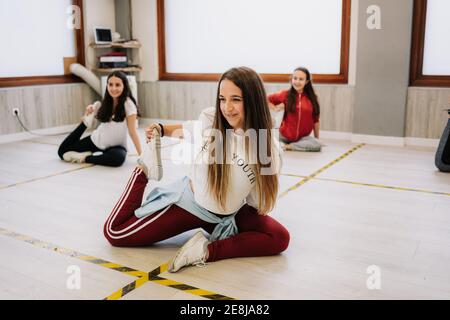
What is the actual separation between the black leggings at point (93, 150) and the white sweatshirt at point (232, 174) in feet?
6.97

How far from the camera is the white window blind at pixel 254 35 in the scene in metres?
5.57

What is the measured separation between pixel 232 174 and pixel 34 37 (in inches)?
186

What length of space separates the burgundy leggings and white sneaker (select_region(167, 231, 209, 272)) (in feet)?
0.14

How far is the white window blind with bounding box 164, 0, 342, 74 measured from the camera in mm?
5570

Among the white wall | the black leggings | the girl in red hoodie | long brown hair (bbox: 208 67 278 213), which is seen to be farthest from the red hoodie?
long brown hair (bbox: 208 67 278 213)

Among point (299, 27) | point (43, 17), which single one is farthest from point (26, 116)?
point (299, 27)

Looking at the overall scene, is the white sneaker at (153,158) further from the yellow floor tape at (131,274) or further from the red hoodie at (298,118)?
the red hoodie at (298,118)

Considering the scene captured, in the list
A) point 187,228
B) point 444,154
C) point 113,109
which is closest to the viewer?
point 187,228

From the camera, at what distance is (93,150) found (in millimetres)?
4371

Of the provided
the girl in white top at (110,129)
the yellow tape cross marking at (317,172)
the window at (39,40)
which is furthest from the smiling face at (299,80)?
the window at (39,40)

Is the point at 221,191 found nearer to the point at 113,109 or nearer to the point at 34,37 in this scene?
the point at 113,109

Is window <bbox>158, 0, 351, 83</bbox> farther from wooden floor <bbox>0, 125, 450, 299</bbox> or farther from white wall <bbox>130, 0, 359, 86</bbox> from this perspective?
wooden floor <bbox>0, 125, 450, 299</bbox>

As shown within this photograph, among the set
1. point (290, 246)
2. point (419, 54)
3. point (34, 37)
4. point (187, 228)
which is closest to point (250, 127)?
point (187, 228)

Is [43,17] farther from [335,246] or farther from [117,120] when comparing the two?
[335,246]
